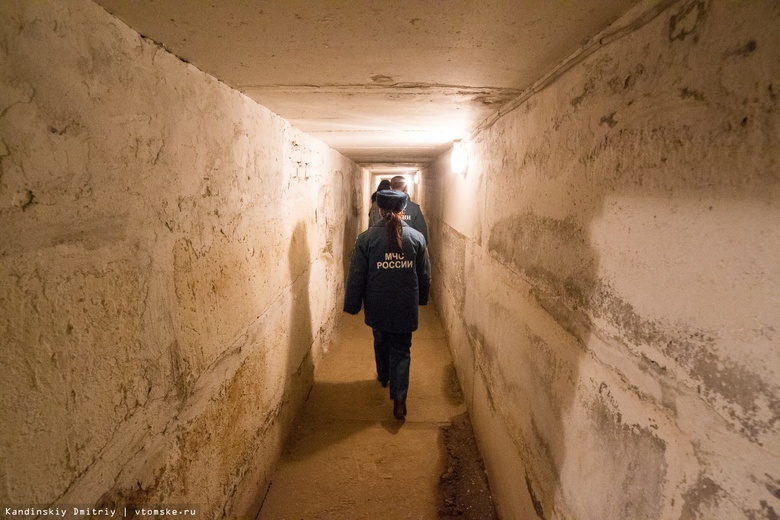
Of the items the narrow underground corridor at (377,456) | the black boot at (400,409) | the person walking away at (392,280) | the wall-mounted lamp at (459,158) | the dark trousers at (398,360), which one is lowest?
the narrow underground corridor at (377,456)

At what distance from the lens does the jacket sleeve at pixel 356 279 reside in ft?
10.2

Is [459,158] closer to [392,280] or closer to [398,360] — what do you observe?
[392,280]

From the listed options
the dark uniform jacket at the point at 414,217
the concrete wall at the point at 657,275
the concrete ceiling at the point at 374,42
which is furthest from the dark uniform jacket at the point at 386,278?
the dark uniform jacket at the point at 414,217

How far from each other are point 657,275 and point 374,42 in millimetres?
1051

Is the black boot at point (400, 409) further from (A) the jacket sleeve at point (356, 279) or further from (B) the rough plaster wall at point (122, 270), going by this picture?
(B) the rough plaster wall at point (122, 270)

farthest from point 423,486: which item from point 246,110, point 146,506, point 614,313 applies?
point 246,110

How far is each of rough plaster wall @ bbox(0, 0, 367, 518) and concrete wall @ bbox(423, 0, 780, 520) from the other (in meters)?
1.42

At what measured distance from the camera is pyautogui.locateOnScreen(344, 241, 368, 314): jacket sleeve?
3.09 meters

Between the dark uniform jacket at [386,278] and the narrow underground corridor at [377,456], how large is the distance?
0.80 m

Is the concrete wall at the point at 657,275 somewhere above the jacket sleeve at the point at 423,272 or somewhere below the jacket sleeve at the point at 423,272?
above

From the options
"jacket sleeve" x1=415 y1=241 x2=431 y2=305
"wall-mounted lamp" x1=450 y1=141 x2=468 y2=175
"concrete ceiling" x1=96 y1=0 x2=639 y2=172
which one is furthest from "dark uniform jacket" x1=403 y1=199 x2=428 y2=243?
"concrete ceiling" x1=96 y1=0 x2=639 y2=172

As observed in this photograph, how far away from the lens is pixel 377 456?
266 cm

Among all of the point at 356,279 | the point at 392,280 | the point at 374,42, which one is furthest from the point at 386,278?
the point at 374,42

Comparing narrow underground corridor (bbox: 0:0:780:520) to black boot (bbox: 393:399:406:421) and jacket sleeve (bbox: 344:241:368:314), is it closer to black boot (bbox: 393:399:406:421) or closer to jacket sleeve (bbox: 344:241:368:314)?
black boot (bbox: 393:399:406:421)
